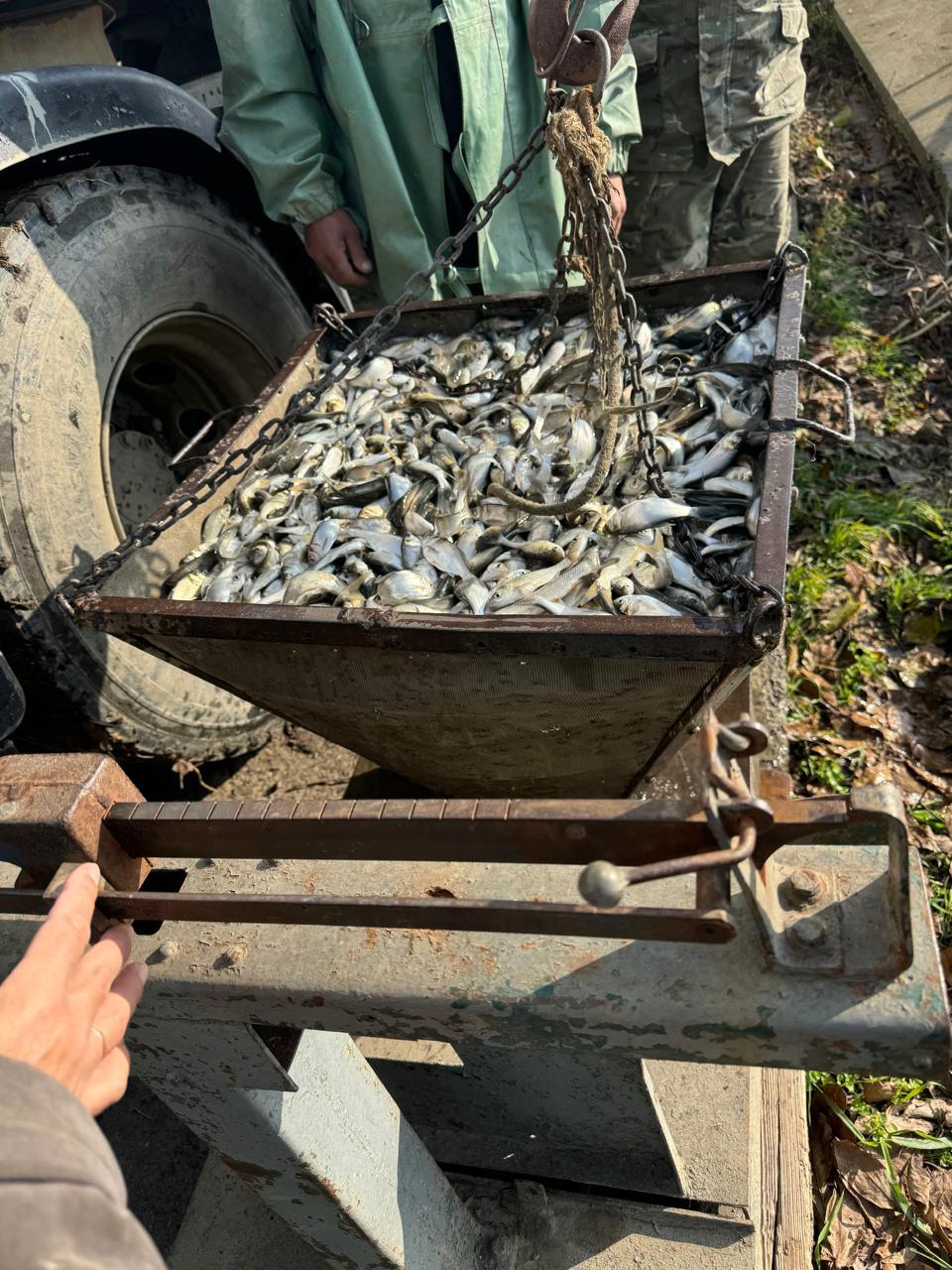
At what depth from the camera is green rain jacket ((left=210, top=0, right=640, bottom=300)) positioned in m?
2.98

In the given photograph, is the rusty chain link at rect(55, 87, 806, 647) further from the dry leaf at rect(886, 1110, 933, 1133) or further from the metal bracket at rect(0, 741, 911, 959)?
the dry leaf at rect(886, 1110, 933, 1133)

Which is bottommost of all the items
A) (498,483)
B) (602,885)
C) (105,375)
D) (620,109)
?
(498,483)

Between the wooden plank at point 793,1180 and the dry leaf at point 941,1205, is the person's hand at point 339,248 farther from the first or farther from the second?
the dry leaf at point 941,1205

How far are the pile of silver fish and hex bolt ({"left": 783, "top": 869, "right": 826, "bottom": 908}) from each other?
0.88 meters

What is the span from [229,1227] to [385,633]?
1.55 meters

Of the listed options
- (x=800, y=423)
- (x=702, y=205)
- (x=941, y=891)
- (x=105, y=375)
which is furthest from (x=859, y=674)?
(x=105, y=375)

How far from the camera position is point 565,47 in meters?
1.99

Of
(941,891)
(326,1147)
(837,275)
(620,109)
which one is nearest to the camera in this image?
(326,1147)

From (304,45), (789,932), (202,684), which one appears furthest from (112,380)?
(789,932)

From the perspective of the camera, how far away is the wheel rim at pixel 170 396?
3377 millimetres

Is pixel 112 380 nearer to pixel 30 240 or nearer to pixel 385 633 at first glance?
pixel 30 240

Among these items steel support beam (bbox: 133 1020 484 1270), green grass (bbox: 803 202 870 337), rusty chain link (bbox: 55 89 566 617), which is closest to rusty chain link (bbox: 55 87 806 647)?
rusty chain link (bbox: 55 89 566 617)

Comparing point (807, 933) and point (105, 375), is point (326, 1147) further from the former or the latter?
point (105, 375)

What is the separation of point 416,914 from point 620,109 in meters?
3.30
